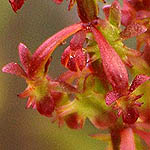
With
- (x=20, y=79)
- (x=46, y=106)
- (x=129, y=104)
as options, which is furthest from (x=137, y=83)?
(x=20, y=79)

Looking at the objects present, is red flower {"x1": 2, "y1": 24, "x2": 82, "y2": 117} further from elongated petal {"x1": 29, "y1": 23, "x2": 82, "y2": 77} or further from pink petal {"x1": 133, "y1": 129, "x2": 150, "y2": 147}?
pink petal {"x1": 133, "y1": 129, "x2": 150, "y2": 147}

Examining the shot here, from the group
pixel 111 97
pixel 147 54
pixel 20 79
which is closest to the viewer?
pixel 111 97

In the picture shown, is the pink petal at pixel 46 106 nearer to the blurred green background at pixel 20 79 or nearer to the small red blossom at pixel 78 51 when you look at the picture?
the small red blossom at pixel 78 51

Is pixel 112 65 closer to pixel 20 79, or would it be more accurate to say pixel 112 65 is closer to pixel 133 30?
pixel 133 30

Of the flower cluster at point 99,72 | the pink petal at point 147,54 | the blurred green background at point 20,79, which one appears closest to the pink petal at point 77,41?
the flower cluster at point 99,72

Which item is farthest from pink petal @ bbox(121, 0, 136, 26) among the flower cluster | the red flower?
the red flower

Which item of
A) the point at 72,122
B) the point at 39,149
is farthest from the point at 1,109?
the point at 72,122
